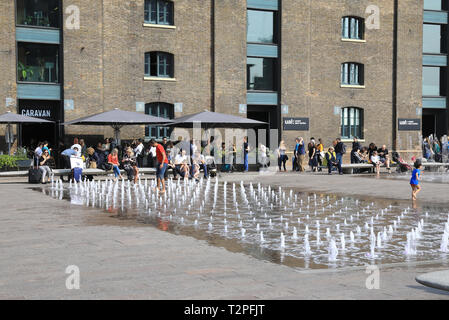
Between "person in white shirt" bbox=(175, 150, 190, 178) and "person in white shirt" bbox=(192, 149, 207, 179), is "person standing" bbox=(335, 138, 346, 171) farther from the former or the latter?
"person in white shirt" bbox=(175, 150, 190, 178)

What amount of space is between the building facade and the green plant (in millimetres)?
46

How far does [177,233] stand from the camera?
9922 mm

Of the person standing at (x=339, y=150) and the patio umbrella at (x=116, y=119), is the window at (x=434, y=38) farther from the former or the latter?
the patio umbrella at (x=116, y=119)

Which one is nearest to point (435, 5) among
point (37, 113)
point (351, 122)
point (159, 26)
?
point (351, 122)

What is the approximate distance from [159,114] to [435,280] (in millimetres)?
25983

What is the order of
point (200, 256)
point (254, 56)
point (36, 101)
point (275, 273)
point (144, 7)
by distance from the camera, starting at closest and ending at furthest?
point (275, 273), point (200, 256), point (36, 101), point (144, 7), point (254, 56)

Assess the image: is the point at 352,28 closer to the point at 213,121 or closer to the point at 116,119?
the point at 213,121

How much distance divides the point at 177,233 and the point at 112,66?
839 inches

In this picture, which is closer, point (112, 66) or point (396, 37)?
point (112, 66)

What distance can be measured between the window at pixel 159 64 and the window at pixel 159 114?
1.56 m

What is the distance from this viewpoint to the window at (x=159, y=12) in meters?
30.9

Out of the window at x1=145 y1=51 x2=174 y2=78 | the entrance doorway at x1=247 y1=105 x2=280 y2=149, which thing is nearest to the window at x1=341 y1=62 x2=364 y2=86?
the entrance doorway at x1=247 y1=105 x2=280 y2=149

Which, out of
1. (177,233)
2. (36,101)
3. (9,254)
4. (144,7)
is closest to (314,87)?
(144,7)
